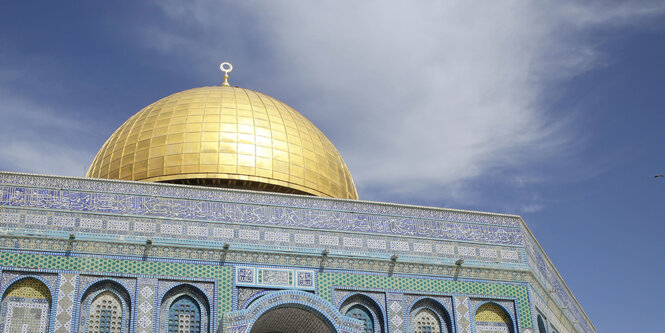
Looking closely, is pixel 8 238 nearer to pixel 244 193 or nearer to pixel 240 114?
pixel 244 193

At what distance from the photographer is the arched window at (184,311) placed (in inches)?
537

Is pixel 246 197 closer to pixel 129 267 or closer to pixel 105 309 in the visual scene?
pixel 129 267

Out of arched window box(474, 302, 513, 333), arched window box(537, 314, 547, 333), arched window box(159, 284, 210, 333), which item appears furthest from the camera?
arched window box(537, 314, 547, 333)

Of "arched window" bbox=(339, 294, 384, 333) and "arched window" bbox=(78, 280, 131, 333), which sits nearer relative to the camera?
"arched window" bbox=(78, 280, 131, 333)

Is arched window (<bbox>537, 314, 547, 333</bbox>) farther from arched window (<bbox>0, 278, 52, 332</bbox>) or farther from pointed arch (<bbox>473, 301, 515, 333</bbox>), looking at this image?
arched window (<bbox>0, 278, 52, 332</bbox>)

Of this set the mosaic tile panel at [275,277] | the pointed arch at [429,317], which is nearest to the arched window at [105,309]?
the mosaic tile panel at [275,277]

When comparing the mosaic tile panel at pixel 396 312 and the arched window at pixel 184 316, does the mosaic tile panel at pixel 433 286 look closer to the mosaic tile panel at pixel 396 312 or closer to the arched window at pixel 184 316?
the mosaic tile panel at pixel 396 312

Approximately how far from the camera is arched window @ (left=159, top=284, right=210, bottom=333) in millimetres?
13641

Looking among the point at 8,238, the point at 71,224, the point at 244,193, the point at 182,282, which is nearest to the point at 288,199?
the point at 244,193

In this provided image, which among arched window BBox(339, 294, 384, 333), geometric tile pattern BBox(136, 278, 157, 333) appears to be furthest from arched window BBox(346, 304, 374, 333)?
geometric tile pattern BBox(136, 278, 157, 333)

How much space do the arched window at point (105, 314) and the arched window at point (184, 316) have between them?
0.80 meters

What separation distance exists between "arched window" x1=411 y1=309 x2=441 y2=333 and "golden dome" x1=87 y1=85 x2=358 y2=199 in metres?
4.23

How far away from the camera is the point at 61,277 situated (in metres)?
13.4

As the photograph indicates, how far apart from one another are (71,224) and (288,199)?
3654 millimetres
